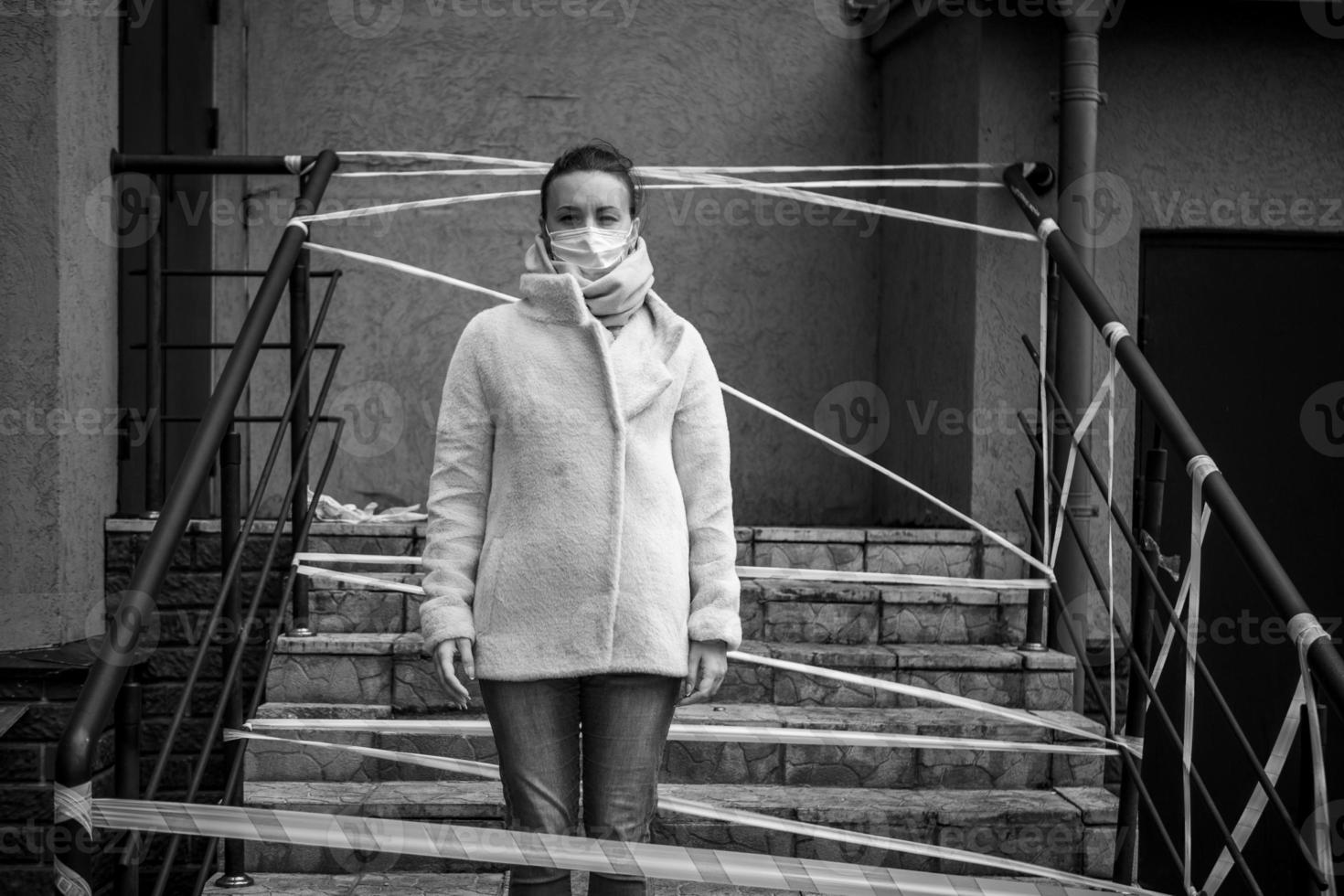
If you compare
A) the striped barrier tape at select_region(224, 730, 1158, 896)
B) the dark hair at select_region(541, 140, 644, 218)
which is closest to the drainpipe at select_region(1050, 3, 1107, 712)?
the striped barrier tape at select_region(224, 730, 1158, 896)

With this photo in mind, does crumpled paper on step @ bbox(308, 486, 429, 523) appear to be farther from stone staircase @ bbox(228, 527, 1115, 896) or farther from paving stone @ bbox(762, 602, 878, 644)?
paving stone @ bbox(762, 602, 878, 644)

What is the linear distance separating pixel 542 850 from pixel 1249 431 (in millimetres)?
3601

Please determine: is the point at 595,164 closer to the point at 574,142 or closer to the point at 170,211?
the point at 170,211

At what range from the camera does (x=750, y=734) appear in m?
3.08

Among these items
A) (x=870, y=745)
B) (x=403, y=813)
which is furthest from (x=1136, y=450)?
(x=403, y=813)

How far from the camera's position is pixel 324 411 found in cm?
547

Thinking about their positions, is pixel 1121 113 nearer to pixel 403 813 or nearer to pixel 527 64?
pixel 527 64

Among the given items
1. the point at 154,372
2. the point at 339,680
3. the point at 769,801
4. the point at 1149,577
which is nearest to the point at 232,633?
the point at 339,680

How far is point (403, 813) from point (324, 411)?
280 cm

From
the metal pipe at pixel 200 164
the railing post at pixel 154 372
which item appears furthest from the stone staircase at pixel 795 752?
the metal pipe at pixel 200 164

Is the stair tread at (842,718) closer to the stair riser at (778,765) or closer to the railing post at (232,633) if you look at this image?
the stair riser at (778,765)

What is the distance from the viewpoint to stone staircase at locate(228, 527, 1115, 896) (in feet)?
9.89

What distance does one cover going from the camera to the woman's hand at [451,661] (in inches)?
76.3

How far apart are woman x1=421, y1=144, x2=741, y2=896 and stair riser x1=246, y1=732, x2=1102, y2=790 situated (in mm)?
1247
